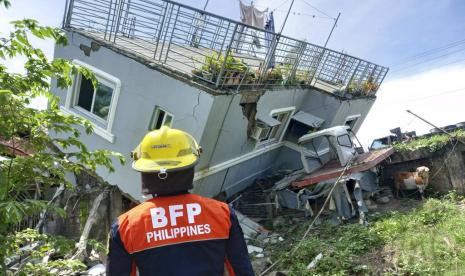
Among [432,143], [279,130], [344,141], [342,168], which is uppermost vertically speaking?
[432,143]

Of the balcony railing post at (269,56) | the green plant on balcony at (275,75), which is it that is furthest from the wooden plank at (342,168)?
the balcony railing post at (269,56)

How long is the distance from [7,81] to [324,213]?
830 cm

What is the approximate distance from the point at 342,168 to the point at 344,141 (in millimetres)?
1168

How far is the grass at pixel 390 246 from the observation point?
638 cm

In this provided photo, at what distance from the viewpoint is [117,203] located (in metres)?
9.64

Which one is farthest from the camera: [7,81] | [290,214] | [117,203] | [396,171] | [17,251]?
[396,171]

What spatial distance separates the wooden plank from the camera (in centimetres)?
988

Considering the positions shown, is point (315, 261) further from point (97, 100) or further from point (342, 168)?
point (97, 100)

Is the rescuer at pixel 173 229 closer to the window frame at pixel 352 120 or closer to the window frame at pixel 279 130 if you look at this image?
the window frame at pixel 279 130

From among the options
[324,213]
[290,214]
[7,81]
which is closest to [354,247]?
[324,213]

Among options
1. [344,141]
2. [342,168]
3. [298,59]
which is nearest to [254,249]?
[342,168]

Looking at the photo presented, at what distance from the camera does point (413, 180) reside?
1061cm

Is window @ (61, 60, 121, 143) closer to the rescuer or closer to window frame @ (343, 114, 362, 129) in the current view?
the rescuer

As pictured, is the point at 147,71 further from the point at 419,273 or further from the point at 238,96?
the point at 419,273
